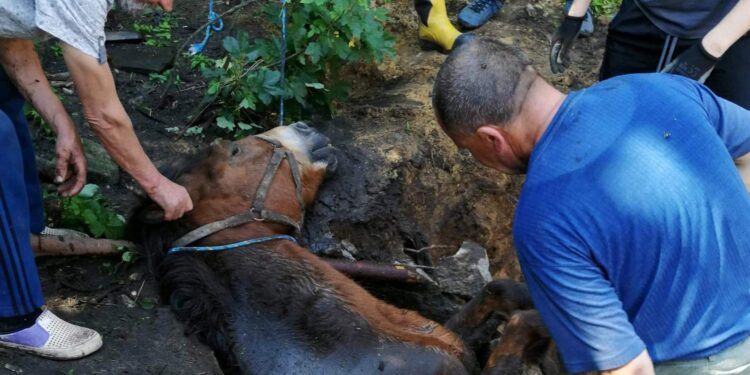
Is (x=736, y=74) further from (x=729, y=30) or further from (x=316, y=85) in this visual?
(x=316, y=85)

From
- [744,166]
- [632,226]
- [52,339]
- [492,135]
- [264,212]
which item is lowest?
[52,339]

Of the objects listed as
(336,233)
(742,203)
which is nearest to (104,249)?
(336,233)

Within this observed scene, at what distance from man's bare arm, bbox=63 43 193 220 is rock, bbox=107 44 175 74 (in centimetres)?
279

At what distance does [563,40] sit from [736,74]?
1086 millimetres

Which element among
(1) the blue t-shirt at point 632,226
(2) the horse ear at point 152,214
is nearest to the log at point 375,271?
(2) the horse ear at point 152,214

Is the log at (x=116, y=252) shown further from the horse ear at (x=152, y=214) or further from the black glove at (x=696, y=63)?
the black glove at (x=696, y=63)

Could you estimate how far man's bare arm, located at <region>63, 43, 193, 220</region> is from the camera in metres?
3.04

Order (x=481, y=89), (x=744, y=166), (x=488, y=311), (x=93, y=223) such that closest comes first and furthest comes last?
(x=481, y=89)
(x=744, y=166)
(x=488, y=311)
(x=93, y=223)

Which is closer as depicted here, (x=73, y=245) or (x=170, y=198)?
(x=170, y=198)

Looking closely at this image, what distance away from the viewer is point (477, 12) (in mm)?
6875

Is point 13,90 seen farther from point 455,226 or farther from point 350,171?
point 455,226

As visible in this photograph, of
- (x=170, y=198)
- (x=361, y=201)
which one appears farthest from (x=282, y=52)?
(x=170, y=198)

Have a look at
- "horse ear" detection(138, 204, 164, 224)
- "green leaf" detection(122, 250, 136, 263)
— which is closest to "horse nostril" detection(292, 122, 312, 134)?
"horse ear" detection(138, 204, 164, 224)

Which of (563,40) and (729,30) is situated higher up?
(729,30)
